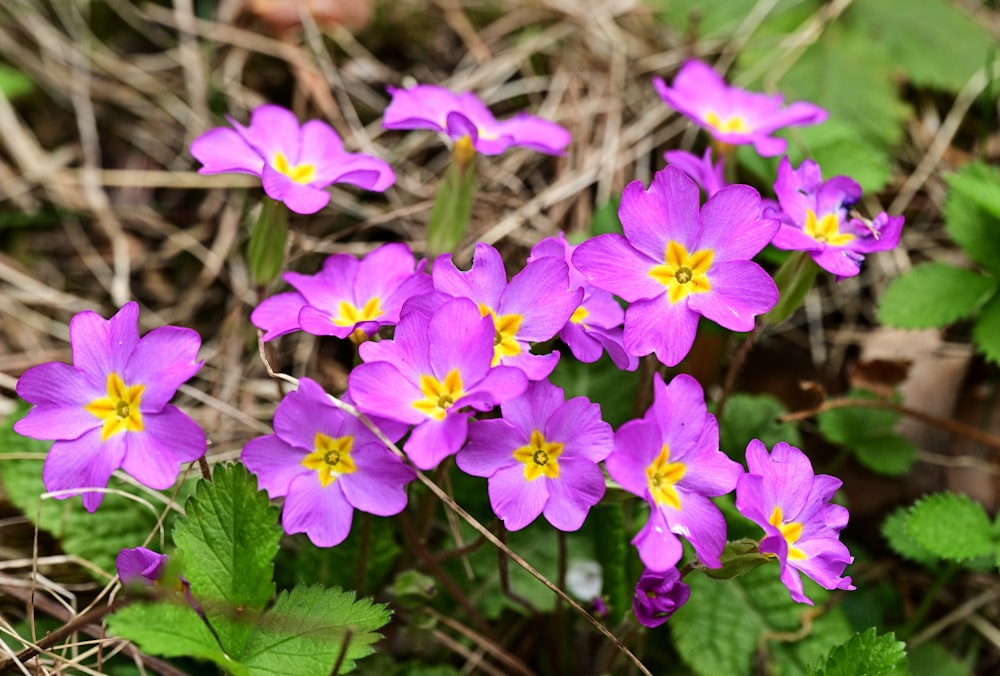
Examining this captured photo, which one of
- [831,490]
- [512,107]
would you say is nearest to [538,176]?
[512,107]

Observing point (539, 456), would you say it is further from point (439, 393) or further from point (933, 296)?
point (933, 296)

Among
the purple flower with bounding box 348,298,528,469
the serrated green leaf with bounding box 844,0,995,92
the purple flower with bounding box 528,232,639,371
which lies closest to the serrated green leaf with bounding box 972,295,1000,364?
the purple flower with bounding box 528,232,639,371

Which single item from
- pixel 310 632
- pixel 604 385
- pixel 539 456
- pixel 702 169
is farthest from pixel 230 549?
pixel 702 169

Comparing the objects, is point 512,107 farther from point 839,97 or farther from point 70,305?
point 70,305

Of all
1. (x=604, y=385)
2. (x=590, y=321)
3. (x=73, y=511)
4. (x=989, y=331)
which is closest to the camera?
(x=590, y=321)

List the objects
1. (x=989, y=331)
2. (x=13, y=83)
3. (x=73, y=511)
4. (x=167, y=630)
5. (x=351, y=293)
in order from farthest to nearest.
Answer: (x=13, y=83)
(x=989, y=331)
(x=73, y=511)
(x=351, y=293)
(x=167, y=630)

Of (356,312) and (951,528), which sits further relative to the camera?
(951,528)
